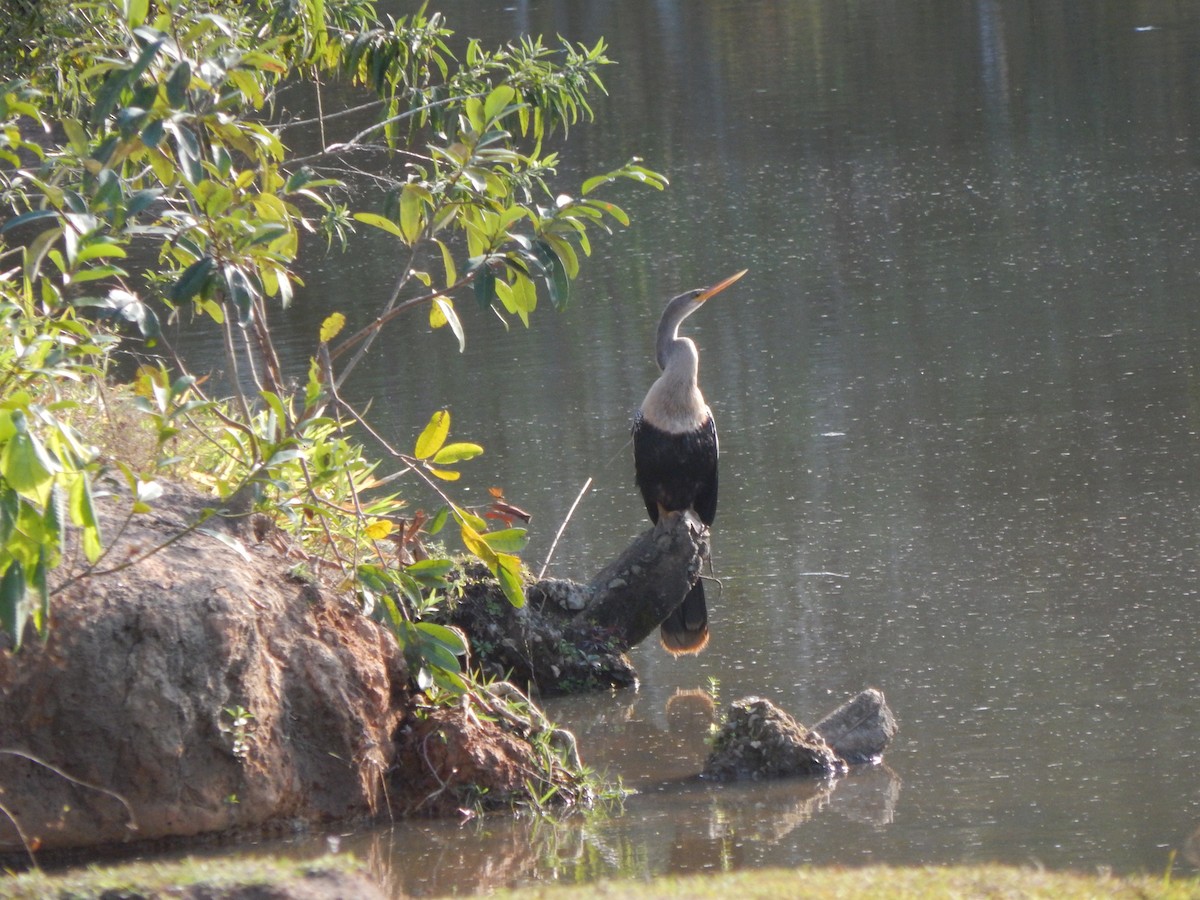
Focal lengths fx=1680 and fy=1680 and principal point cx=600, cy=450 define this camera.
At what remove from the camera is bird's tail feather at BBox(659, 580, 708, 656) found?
5949 millimetres

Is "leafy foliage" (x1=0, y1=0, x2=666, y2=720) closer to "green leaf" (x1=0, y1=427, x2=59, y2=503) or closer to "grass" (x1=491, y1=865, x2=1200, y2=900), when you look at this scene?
"green leaf" (x1=0, y1=427, x2=59, y2=503)

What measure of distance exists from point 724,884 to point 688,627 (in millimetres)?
2434

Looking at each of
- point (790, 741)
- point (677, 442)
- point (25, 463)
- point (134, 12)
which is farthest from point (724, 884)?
point (677, 442)

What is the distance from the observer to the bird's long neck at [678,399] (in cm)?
661

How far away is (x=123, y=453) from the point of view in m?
5.00

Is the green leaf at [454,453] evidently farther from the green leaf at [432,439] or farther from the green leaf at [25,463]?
the green leaf at [25,463]

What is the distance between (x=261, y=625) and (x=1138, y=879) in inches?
91.2

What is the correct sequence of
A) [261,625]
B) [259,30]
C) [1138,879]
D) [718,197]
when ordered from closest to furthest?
[1138,879], [261,625], [259,30], [718,197]

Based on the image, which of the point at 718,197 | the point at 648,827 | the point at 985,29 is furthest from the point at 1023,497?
the point at 985,29

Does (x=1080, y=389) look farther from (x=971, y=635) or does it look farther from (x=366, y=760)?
(x=366, y=760)

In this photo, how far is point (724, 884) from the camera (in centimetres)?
356

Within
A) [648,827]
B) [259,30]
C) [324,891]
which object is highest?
[259,30]

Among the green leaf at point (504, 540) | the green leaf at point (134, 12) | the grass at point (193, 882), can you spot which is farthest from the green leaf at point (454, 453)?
the grass at point (193, 882)

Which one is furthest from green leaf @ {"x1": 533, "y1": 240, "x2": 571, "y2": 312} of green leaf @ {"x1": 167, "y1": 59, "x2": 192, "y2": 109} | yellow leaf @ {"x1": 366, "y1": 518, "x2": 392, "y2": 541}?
green leaf @ {"x1": 167, "y1": 59, "x2": 192, "y2": 109}
